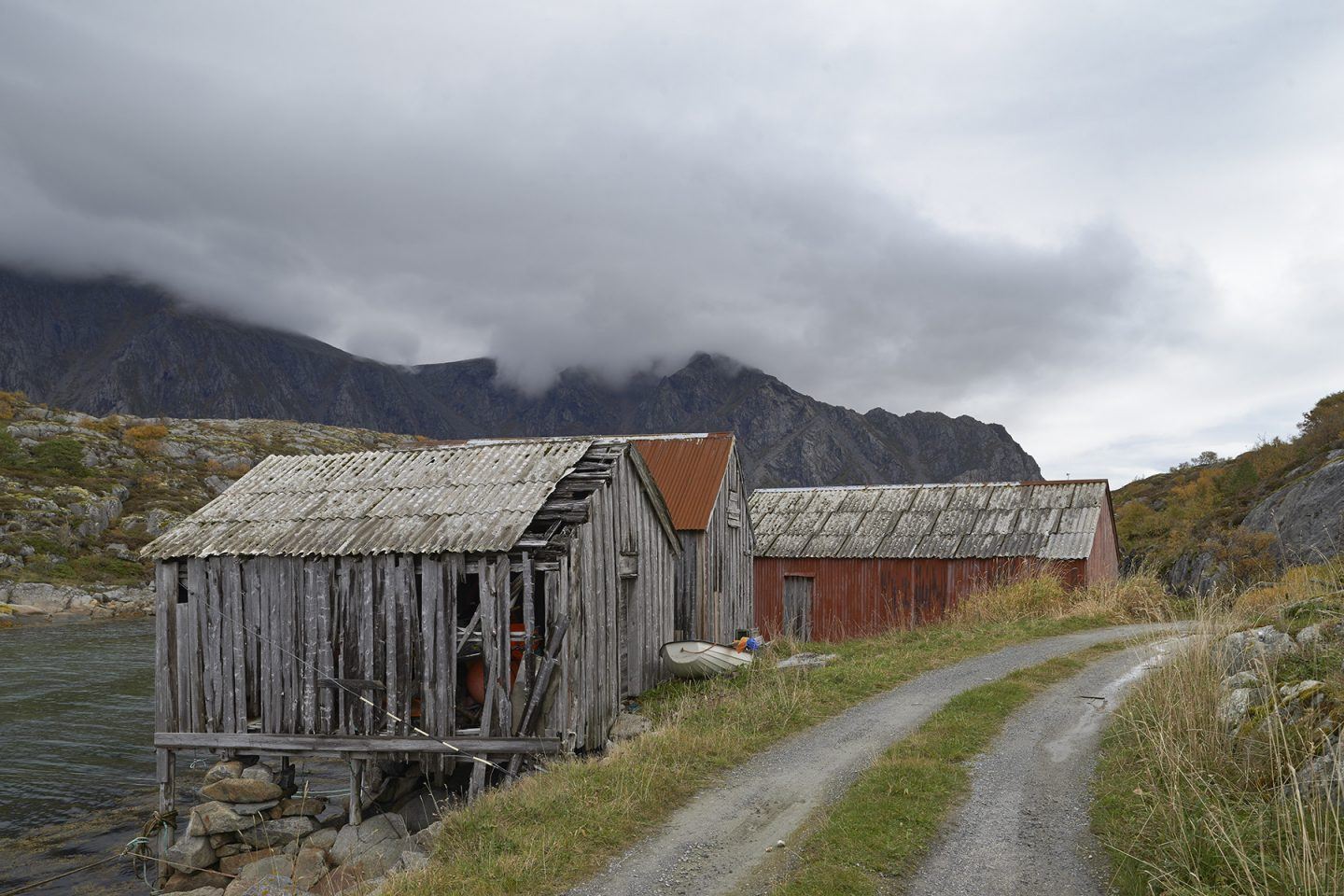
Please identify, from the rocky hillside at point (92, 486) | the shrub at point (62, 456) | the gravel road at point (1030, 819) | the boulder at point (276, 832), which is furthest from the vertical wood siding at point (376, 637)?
the shrub at point (62, 456)

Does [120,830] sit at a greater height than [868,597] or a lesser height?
lesser

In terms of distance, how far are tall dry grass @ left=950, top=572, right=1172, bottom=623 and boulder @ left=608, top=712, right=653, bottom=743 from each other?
11919mm

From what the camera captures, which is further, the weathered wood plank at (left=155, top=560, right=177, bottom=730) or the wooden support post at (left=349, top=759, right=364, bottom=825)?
the weathered wood plank at (left=155, top=560, right=177, bottom=730)

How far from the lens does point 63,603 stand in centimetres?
4444

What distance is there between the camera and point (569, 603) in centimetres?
1393

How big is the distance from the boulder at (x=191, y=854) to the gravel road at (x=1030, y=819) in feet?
40.7

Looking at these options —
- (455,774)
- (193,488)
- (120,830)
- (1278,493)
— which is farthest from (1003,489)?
(193,488)

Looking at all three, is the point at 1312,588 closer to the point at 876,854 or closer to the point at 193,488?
the point at 876,854

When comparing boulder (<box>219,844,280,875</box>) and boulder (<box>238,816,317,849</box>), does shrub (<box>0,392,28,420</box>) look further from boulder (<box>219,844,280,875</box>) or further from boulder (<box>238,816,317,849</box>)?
boulder (<box>219,844,280,875</box>)

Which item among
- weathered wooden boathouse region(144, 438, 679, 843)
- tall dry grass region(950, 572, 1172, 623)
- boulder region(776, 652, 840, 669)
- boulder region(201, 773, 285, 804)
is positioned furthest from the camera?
tall dry grass region(950, 572, 1172, 623)

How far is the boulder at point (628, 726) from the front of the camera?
559 inches

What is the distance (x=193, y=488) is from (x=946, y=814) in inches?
2760

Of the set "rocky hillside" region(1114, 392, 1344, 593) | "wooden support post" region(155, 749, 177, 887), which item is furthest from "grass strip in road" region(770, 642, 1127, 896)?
"wooden support post" region(155, 749, 177, 887)

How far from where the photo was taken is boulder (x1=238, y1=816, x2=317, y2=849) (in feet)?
47.8
